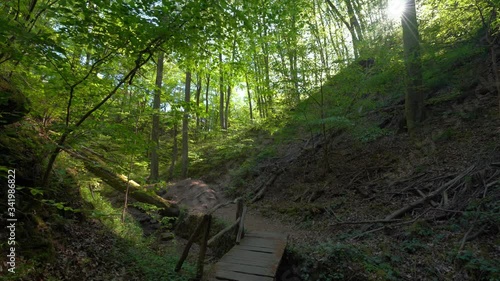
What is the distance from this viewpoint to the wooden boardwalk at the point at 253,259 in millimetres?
5281

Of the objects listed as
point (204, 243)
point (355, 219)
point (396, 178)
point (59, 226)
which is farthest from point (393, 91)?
point (59, 226)

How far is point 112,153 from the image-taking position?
7.66 meters

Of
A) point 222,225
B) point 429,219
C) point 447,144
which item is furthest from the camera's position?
point 222,225

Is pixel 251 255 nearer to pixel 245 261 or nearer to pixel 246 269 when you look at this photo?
pixel 245 261

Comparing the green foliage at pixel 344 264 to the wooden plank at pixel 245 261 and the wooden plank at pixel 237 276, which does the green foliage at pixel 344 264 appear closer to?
the wooden plank at pixel 245 261

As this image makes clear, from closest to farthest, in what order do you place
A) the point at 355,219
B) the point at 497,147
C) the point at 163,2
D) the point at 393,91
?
the point at 163,2 → the point at 497,147 → the point at 355,219 → the point at 393,91

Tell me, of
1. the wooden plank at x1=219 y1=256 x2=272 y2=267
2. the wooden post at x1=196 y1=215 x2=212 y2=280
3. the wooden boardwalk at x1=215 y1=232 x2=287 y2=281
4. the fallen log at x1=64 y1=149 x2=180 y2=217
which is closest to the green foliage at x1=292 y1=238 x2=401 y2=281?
the wooden boardwalk at x1=215 y1=232 x2=287 y2=281

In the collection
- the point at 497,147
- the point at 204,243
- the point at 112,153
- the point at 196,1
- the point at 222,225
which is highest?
the point at 196,1

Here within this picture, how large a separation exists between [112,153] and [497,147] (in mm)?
11190

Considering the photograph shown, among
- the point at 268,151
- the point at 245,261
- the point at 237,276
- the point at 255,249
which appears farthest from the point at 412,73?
the point at 237,276

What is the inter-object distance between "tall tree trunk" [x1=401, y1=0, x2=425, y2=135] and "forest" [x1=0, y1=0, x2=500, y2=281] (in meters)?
0.06

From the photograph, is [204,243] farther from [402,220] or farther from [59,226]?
[402,220]

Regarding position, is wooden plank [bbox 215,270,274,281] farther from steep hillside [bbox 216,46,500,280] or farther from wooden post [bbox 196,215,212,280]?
steep hillside [bbox 216,46,500,280]

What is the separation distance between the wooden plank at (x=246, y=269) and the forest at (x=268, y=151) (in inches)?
5.1
